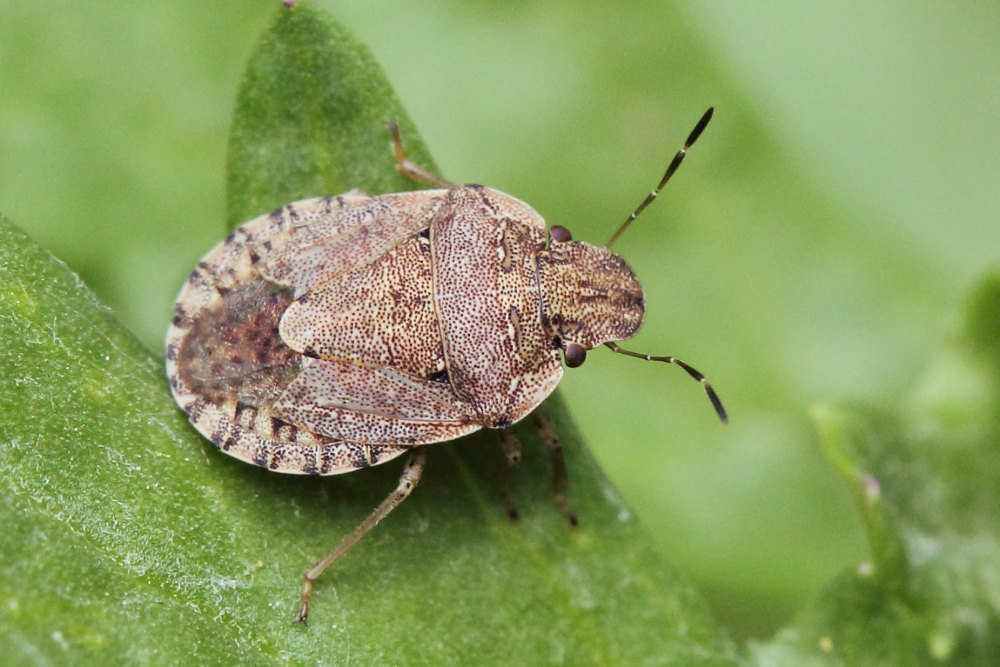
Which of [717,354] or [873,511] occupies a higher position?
[873,511]

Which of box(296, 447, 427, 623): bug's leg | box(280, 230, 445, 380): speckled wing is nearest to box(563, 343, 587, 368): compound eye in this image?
box(280, 230, 445, 380): speckled wing

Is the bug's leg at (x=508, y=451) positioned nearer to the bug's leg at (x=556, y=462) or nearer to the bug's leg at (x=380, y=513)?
the bug's leg at (x=556, y=462)

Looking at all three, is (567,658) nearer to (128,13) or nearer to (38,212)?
(38,212)

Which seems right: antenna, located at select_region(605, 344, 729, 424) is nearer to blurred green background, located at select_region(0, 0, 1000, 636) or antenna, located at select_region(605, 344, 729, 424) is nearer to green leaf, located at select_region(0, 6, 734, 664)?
green leaf, located at select_region(0, 6, 734, 664)

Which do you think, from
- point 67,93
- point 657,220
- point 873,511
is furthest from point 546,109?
point 873,511

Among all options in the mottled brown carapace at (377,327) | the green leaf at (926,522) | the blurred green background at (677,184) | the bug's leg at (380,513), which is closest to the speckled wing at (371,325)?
the mottled brown carapace at (377,327)

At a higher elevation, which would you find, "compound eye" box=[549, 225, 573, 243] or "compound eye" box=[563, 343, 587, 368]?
"compound eye" box=[549, 225, 573, 243]
